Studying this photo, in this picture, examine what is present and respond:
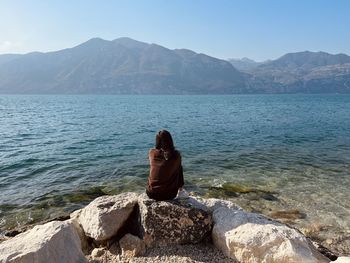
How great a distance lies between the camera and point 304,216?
42.4 feet

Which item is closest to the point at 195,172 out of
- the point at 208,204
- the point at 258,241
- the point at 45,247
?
the point at 208,204

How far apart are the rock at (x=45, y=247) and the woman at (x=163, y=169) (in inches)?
100

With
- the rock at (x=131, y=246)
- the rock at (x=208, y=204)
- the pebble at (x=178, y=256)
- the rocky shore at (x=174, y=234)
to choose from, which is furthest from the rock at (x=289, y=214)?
the rock at (x=131, y=246)

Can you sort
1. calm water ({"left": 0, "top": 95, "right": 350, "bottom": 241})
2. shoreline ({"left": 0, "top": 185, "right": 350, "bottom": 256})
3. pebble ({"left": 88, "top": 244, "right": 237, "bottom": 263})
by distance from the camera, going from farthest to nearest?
calm water ({"left": 0, "top": 95, "right": 350, "bottom": 241}) → shoreline ({"left": 0, "top": 185, "right": 350, "bottom": 256}) → pebble ({"left": 88, "top": 244, "right": 237, "bottom": 263})

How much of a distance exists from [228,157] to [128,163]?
7584 millimetres

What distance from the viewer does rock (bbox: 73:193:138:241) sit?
8656 mm

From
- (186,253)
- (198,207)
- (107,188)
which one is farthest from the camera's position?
(107,188)

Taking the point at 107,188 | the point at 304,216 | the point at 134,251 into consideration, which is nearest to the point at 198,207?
the point at 134,251

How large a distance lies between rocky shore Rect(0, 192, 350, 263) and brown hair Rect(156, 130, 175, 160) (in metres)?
1.28

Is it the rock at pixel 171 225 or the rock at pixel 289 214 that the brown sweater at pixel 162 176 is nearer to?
the rock at pixel 171 225

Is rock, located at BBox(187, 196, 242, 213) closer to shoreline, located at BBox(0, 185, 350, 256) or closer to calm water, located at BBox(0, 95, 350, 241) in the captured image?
shoreline, located at BBox(0, 185, 350, 256)

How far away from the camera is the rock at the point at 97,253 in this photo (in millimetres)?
8327

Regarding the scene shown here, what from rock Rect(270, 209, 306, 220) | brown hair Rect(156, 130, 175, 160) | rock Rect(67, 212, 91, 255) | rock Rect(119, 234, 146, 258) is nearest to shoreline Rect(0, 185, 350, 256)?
rock Rect(270, 209, 306, 220)

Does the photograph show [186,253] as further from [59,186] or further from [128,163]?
[128,163]
